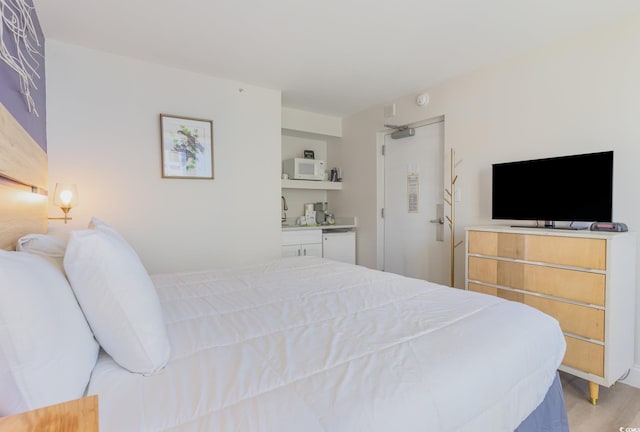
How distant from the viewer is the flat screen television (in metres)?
2.15

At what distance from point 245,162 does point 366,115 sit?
181 centimetres

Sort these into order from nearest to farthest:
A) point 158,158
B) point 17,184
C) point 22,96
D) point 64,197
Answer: point 17,184, point 22,96, point 64,197, point 158,158

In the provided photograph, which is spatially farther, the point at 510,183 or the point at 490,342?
the point at 510,183

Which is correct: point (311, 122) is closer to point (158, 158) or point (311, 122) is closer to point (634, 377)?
point (158, 158)

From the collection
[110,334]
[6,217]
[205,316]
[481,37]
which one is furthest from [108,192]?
[481,37]

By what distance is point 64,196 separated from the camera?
2.36 meters

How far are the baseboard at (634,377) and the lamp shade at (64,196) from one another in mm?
4126

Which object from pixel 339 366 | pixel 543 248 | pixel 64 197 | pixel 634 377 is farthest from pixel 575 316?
pixel 64 197

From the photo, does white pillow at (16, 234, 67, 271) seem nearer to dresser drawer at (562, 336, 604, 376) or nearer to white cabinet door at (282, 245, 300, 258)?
white cabinet door at (282, 245, 300, 258)

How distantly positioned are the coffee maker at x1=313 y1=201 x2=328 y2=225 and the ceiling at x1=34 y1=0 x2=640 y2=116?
1991 millimetres

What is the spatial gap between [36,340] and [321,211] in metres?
4.18

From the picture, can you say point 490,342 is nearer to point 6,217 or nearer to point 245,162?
point 6,217

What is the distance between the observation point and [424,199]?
3.65 metres

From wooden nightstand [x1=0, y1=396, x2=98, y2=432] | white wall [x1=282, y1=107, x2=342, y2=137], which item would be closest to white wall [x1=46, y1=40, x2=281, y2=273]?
white wall [x1=282, y1=107, x2=342, y2=137]
